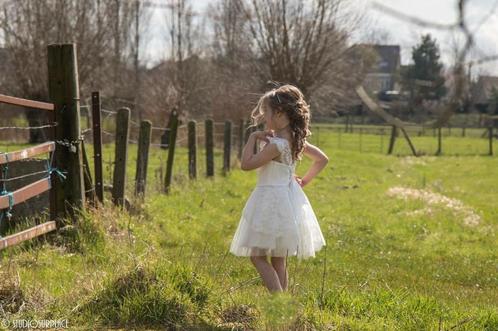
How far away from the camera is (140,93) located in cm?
4388

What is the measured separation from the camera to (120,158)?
9.13 metres

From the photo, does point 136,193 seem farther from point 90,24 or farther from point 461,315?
point 90,24

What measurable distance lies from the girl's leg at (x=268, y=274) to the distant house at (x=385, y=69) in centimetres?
216

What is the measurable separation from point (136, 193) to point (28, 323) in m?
6.21

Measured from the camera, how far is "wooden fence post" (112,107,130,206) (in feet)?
29.9

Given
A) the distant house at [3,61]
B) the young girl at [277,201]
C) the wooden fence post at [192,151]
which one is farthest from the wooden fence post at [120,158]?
the distant house at [3,61]

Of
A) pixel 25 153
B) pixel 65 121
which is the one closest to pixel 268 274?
pixel 25 153

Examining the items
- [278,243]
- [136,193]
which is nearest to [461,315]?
[278,243]

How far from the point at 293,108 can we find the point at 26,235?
8.94ft

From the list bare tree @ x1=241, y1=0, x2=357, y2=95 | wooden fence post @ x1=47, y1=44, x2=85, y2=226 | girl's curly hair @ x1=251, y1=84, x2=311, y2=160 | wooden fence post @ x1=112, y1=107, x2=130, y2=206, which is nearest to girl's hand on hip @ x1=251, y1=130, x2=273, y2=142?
girl's curly hair @ x1=251, y1=84, x2=311, y2=160

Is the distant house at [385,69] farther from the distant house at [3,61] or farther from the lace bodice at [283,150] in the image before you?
the distant house at [3,61]

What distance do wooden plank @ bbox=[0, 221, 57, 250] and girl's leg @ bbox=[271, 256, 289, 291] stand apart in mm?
2189

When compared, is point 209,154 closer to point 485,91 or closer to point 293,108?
point 293,108

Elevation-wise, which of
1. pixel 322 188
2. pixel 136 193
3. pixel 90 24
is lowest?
pixel 322 188
